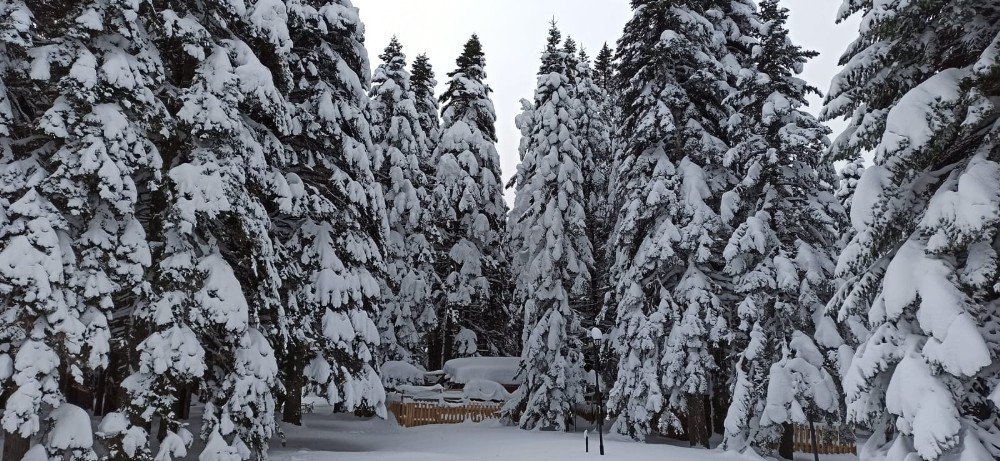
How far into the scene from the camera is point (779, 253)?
50.9 ft

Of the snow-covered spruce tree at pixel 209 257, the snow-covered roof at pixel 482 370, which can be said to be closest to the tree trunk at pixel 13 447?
the snow-covered spruce tree at pixel 209 257

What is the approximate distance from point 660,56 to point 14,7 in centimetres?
1542

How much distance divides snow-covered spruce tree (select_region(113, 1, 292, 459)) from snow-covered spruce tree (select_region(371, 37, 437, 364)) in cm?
1193

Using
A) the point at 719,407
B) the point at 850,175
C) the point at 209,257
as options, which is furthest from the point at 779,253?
the point at 850,175

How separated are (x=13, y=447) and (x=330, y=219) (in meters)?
7.65

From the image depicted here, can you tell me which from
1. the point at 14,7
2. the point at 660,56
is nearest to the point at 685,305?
the point at 660,56

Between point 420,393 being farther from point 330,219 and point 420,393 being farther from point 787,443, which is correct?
point 787,443

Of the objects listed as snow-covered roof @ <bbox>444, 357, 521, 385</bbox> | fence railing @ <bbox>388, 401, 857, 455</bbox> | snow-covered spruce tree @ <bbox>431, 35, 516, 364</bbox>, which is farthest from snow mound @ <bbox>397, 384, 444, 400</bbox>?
snow-covered spruce tree @ <bbox>431, 35, 516, 364</bbox>

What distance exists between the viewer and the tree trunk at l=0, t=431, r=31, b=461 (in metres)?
9.43

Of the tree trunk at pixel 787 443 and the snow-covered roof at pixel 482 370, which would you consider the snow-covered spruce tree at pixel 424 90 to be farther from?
the tree trunk at pixel 787 443

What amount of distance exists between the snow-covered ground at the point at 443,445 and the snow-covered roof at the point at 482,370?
447 cm

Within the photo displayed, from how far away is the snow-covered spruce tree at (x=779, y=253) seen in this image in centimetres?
1438

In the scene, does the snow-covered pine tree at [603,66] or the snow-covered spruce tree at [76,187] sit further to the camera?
the snow-covered pine tree at [603,66]

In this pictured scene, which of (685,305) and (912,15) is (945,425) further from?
(685,305)
